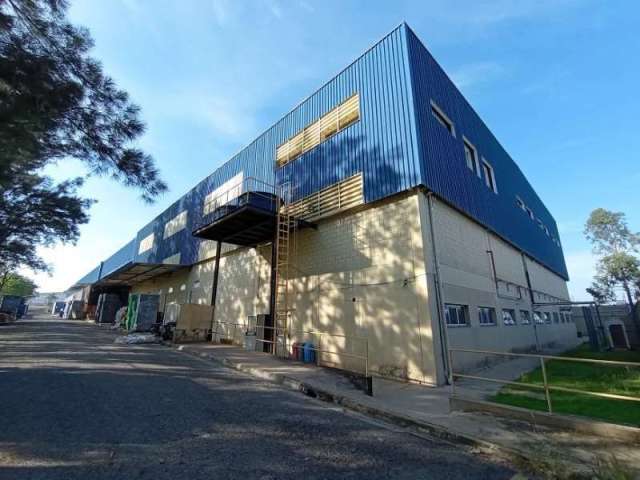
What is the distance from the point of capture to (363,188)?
11.6 m

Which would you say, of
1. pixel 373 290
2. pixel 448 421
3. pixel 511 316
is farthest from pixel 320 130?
pixel 511 316

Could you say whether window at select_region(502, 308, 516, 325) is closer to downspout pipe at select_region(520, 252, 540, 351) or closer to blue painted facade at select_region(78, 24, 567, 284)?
downspout pipe at select_region(520, 252, 540, 351)

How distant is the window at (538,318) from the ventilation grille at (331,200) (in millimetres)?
15560

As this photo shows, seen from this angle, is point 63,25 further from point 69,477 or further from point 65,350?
point 65,350

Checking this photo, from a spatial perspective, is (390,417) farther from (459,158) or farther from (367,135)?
(459,158)

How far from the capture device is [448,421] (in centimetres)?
535

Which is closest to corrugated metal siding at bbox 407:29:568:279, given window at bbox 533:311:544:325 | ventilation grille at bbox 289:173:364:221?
ventilation grille at bbox 289:173:364:221

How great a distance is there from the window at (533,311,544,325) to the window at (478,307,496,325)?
26.3ft

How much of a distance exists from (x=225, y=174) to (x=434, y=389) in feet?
59.9

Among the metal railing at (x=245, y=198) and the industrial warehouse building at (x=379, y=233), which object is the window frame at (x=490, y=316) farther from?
the metal railing at (x=245, y=198)

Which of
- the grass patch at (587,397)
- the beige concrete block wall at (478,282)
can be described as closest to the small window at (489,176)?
the beige concrete block wall at (478,282)

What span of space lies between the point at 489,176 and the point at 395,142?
9723mm

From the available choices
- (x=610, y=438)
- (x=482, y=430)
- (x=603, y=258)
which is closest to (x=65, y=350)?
(x=482, y=430)

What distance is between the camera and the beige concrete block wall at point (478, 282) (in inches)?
416
